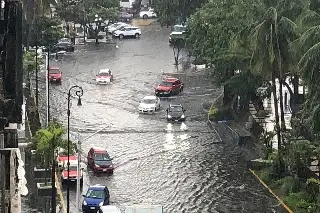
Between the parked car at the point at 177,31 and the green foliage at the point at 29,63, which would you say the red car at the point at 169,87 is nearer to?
the green foliage at the point at 29,63

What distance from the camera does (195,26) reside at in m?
47.9

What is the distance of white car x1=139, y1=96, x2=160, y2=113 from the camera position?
48500mm

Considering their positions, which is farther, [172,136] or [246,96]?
[246,96]

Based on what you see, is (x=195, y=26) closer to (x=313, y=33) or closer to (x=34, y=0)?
(x=34, y=0)

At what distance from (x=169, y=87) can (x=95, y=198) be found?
24143 millimetres

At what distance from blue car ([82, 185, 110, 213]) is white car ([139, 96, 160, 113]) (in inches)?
690

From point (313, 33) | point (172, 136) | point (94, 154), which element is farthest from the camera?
point (172, 136)

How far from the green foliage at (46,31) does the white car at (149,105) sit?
10796mm

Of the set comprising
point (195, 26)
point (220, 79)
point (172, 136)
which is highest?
point (195, 26)

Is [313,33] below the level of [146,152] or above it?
above

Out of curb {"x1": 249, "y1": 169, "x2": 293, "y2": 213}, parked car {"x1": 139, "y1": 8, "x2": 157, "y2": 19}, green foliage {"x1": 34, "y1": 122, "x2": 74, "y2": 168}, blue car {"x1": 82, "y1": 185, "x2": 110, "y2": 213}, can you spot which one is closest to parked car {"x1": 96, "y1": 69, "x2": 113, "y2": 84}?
curb {"x1": 249, "y1": 169, "x2": 293, "y2": 213}

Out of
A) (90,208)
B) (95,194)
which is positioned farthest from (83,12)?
(90,208)

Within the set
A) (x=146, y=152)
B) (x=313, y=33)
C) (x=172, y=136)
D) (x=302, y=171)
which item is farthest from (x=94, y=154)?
(x=313, y=33)

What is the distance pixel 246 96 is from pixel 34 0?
1507 centimetres
